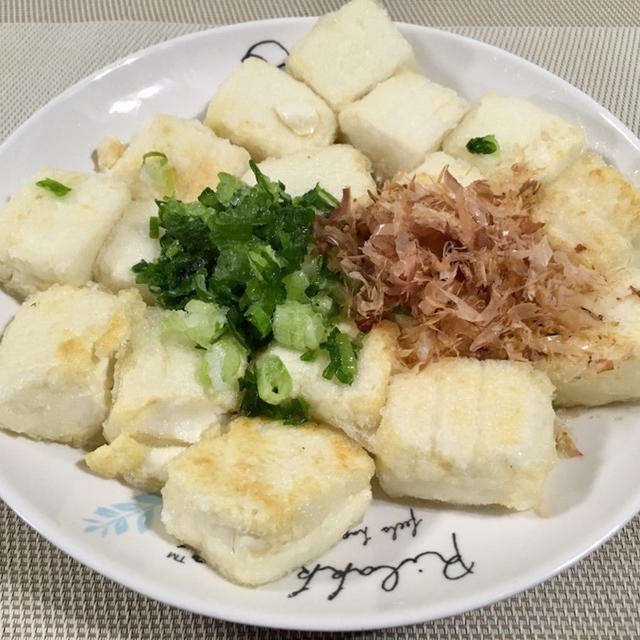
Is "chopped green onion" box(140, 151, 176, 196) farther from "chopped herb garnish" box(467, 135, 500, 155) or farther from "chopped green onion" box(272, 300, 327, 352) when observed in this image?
"chopped herb garnish" box(467, 135, 500, 155)

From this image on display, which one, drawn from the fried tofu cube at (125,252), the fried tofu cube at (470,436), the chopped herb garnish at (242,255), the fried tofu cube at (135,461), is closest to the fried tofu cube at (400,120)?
the chopped herb garnish at (242,255)

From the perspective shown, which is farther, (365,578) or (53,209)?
(53,209)

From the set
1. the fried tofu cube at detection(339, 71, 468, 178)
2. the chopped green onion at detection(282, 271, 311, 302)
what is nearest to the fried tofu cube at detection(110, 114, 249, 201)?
the fried tofu cube at detection(339, 71, 468, 178)

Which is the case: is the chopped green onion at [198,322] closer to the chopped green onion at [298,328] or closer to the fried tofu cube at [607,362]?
the chopped green onion at [298,328]

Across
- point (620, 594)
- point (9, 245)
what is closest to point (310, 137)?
point (9, 245)

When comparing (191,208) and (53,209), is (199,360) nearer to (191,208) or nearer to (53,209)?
(191,208)

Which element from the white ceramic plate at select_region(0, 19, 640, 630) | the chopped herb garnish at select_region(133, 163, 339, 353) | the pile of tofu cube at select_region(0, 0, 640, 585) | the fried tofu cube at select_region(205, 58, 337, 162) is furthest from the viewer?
the fried tofu cube at select_region(205, 58, 337, 162)
